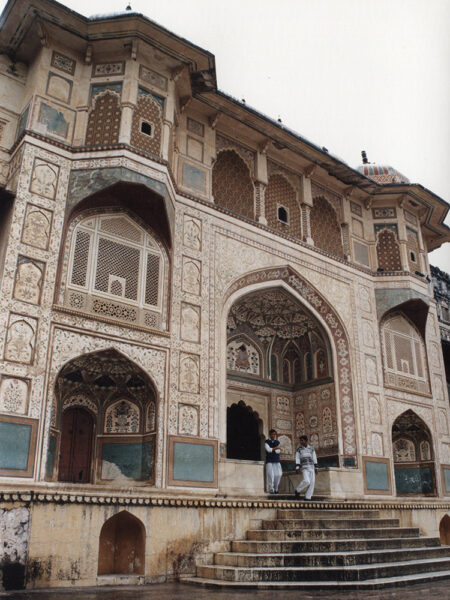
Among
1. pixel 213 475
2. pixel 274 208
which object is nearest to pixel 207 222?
pixel 274 208

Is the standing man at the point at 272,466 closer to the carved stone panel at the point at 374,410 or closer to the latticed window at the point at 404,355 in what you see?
the carved stone panel at the point at 374,410

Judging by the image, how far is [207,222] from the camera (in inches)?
461

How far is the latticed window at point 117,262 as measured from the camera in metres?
9.62

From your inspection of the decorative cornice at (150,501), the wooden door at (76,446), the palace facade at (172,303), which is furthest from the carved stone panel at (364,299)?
the wooden door at (76,446)

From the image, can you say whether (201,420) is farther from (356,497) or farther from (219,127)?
(219,127)

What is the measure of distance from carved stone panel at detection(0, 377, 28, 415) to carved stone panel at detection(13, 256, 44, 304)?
123cm

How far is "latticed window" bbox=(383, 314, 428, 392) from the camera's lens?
1423 centimetres

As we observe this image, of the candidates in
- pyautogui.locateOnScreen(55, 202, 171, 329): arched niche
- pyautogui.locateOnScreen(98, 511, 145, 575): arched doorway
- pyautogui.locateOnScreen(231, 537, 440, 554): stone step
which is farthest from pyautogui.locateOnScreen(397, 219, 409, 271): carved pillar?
pyautogui.locateOnScreen(98, 511, 145, 575): arched doorway

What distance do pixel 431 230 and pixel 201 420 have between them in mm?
9916

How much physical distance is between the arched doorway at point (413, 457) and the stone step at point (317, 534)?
573 cm

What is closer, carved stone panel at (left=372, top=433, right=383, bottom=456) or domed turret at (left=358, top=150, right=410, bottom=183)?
carved stone panel at (left=372, top=433, right=383, bottom=456)

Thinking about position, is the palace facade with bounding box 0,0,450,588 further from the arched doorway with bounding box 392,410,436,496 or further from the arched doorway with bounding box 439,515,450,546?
the arched doorway with bounding box 439,515,450,546

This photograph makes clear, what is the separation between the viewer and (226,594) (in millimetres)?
5855

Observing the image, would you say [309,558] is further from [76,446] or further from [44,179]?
[44,179]
